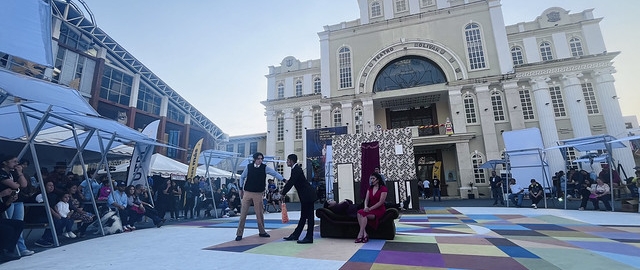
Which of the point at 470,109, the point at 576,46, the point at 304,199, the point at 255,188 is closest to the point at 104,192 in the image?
the point at 255,188

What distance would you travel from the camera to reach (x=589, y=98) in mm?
19047

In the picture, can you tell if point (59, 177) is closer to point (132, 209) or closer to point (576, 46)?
point (132, 209)

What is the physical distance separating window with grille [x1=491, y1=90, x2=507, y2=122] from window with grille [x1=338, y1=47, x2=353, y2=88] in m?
11.0

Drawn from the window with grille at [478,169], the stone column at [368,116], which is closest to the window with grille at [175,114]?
the stone column at [368,116]

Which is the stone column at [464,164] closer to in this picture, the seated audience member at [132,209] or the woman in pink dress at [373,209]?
the woman in pink dress at [373,209]

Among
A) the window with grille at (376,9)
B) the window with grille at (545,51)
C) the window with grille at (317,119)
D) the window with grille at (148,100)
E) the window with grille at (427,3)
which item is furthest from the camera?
the window with grille at (376,9)

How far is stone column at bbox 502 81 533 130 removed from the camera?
750 inches

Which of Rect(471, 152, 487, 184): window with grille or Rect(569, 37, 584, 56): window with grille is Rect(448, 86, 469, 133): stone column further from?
Rect(569, 37, 584, 56): window with grille

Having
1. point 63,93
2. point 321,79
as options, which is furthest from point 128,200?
point 321,79

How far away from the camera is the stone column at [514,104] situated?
62.5ft

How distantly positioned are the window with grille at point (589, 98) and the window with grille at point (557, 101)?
130 centimetres

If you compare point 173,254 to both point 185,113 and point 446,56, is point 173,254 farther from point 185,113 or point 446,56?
point 185,113

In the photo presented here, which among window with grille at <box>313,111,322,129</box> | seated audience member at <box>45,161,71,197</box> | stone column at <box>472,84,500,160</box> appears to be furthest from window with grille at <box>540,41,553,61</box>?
seated audience member at <box>45,161,71,197</box>

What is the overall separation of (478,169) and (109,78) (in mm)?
28435
